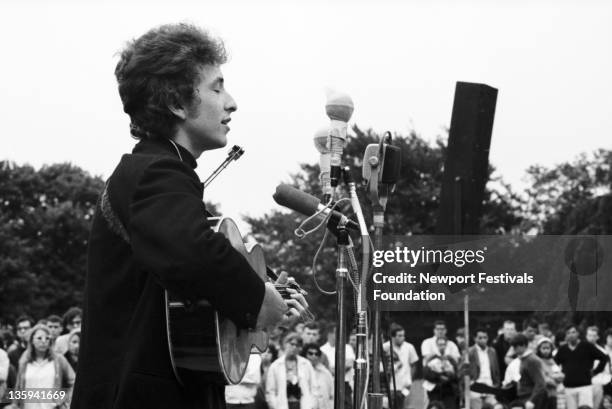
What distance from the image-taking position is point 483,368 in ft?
47.2

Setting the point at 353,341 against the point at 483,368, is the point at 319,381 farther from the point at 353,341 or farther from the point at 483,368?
the point at 353,341

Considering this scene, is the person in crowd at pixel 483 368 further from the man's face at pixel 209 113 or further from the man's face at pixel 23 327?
the man's face at pixel 209 113

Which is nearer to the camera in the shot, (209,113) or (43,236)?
(209,113)

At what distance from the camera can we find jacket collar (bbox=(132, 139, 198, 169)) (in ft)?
9.51

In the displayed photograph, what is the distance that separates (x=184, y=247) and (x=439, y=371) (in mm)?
10171

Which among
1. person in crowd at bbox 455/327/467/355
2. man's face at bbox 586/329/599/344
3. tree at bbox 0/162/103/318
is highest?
tree at bbox 0/162/103/318

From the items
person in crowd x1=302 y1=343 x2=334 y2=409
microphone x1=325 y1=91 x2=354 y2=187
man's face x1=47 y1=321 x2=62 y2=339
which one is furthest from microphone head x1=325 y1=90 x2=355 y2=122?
person in crowd x1=302 y1=343 x2=334 y2=409

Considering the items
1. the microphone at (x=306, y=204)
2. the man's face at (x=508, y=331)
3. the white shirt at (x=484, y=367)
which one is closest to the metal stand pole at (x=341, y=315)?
the microphone at (x=306, y=204)

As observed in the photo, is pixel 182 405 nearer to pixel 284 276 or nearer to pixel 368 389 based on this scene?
pixel 284 276

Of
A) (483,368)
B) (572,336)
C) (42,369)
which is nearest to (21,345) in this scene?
(42,369)

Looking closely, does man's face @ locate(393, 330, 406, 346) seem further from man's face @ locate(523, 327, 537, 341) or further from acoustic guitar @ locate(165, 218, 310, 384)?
acoustic guitar @ locate(165, 218, 310, 384)

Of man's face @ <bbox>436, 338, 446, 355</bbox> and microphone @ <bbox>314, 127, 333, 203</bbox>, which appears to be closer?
microphone @ <bbox>314, 127, 333, 203</bbox>

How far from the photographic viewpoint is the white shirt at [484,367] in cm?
1420

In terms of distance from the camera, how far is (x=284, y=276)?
10.3 feet
